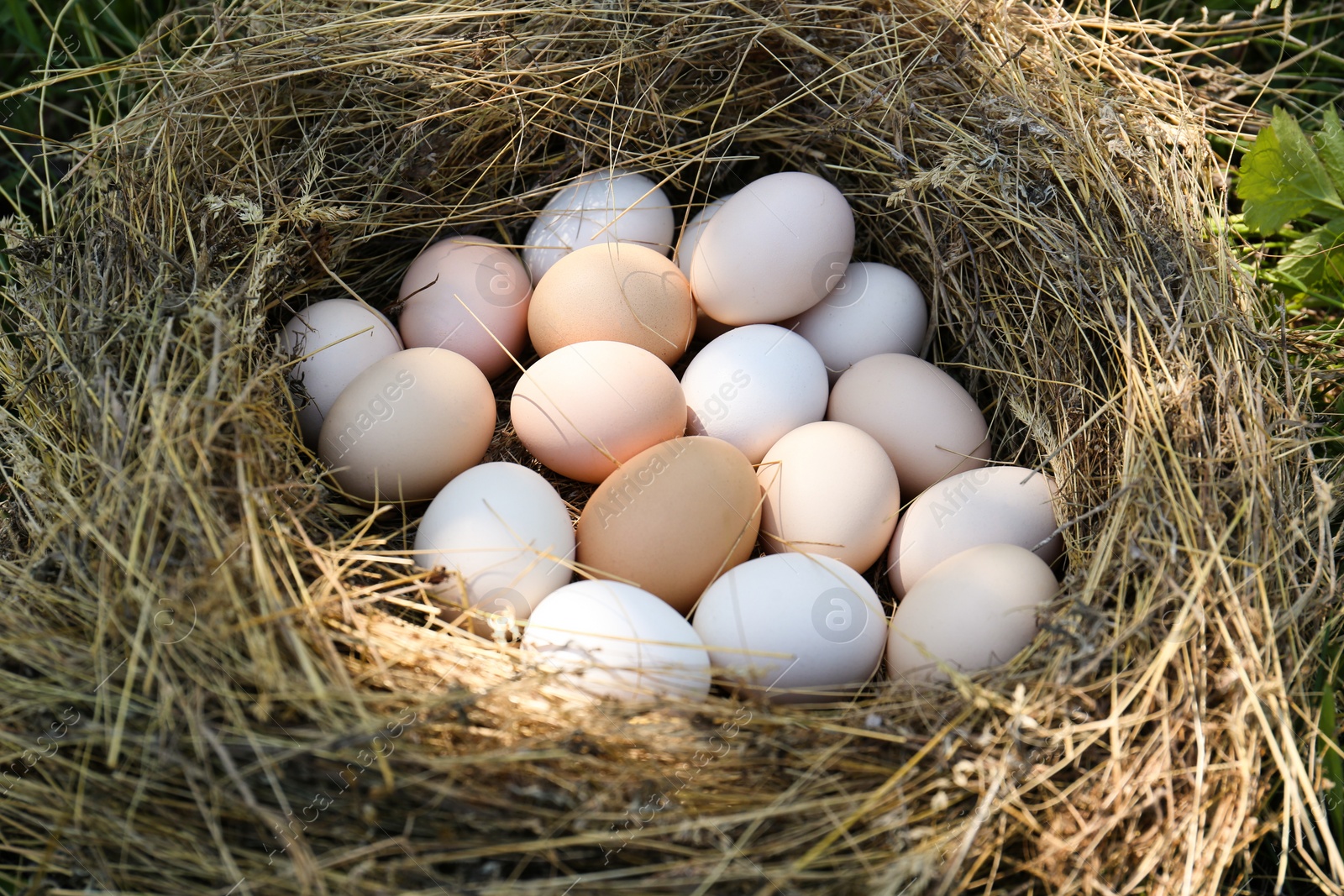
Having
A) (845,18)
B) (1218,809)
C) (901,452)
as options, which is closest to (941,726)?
(1218,809)

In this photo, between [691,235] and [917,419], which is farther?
[691,235]

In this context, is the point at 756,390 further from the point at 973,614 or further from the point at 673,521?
the point at 973,614

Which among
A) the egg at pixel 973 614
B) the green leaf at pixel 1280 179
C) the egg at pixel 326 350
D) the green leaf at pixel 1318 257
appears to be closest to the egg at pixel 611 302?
the egg at pixel 326 350

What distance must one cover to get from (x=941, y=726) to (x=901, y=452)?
737 mm

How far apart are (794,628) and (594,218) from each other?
1134 mm

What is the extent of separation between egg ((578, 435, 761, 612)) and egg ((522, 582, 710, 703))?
11 cm

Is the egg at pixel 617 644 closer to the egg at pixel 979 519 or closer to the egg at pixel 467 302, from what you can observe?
the egg at pixel 979 519

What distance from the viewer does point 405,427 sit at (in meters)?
1.86

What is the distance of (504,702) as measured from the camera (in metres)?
1.42

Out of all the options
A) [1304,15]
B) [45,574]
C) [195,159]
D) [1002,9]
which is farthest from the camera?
[1304,15]

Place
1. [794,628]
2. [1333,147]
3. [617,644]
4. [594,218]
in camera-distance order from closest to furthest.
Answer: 1. [617,644]
2. [794,628]
3. [1333,147]
4. [594,218]

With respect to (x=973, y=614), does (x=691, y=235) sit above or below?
above

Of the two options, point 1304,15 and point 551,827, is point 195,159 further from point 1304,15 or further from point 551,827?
point 1304,15

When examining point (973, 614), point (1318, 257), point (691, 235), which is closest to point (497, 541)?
point (973, 614)
